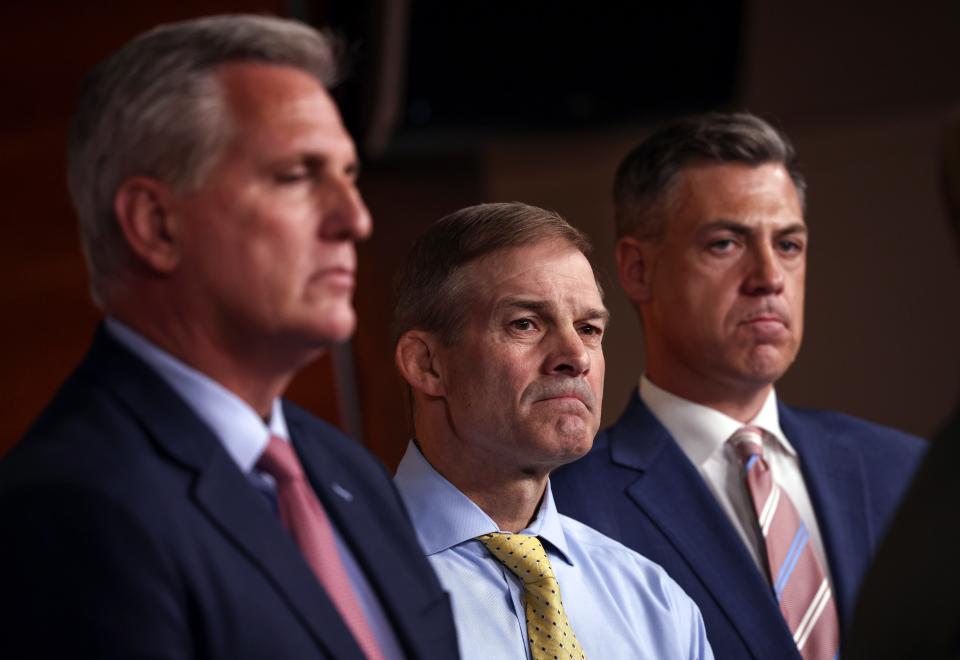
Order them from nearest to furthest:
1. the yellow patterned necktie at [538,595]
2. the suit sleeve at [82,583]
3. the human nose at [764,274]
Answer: the suit sleeve at [82,583], the yellow patterned necktie at [538,595], the human nose at [764,274]

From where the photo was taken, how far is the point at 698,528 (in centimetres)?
202

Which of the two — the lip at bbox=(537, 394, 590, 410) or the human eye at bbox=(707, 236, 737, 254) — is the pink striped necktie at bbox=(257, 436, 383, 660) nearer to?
the lip at bbox=(537, 394, 590, 410)

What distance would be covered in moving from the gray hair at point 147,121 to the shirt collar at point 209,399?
0.20ft

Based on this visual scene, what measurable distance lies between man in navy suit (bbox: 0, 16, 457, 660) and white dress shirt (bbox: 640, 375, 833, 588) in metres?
0.95

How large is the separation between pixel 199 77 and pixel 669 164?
126 cm

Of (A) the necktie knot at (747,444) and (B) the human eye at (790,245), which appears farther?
(B) the human eye at (790,245)

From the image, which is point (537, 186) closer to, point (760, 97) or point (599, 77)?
point (599, 77)

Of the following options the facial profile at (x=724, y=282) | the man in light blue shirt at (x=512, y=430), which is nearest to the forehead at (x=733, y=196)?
the facial profile at (x=724, y=282)

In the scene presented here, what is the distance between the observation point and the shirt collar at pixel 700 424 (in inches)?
84.4

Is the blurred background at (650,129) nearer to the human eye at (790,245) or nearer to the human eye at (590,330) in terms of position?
the human eye at (790,245)

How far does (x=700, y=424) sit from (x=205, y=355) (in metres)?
1.15

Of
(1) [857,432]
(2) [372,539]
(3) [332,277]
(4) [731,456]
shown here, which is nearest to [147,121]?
(3) [332,277]

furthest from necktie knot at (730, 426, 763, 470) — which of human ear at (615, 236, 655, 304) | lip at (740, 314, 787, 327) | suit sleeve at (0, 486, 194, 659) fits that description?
suit sleeve at (0, 486, 194, 659)

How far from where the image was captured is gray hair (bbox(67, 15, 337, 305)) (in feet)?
3.72
